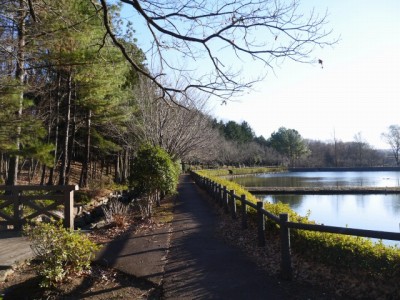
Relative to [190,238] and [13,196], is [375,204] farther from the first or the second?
[13,196]

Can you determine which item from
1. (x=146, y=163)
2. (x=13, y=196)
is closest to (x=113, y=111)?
(x=146, y=163)

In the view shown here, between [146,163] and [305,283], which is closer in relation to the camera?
[305,283]

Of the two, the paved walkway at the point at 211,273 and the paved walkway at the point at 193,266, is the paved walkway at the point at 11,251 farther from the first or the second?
the paved walkway at the point at 211,273

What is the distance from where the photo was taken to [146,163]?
13.0 m

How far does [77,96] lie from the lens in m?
21.7

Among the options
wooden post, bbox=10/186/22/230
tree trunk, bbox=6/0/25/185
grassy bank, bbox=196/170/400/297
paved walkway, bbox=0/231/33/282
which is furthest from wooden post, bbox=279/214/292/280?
wooden post, bbox=10/186/22/230

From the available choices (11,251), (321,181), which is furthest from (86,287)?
(321,181)

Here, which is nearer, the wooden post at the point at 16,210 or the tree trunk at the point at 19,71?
the tree trunk at the point at 19,71

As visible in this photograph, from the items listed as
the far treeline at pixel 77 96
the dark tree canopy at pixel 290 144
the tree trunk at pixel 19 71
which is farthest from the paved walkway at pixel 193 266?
the dark tree canopy at pixel 290 144

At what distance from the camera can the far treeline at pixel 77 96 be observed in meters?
7.50

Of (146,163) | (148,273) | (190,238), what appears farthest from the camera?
(146,163)

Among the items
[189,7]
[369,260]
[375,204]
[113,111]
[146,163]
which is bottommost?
[375,204]

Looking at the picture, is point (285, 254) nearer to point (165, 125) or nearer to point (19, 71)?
point (19, 71)

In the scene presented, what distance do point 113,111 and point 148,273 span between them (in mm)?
18657
